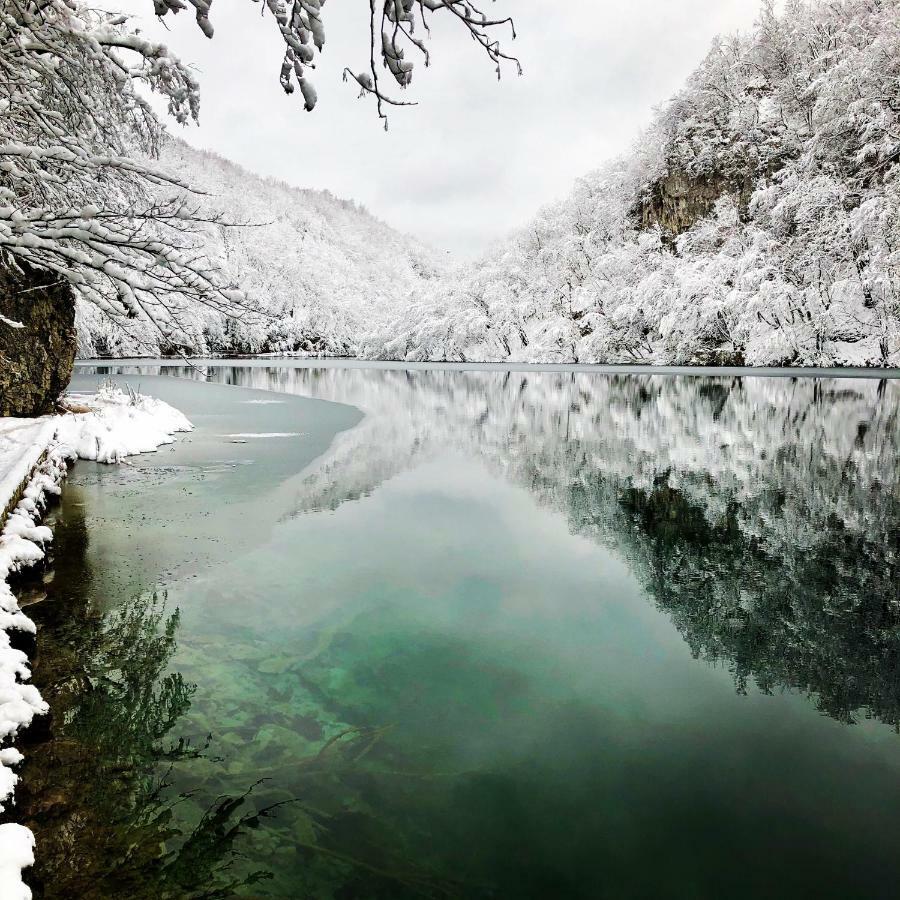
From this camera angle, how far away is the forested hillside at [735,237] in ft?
116

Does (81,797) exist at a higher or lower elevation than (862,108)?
lower

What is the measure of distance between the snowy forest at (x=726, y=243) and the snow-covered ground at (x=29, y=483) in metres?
2.27

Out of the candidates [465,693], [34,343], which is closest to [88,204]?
[465,693]

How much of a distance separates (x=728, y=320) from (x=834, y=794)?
134ft

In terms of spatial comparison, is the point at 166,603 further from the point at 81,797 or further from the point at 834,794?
the point at 834,794

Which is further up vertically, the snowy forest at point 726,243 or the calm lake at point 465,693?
the snowy forest at point 726,243

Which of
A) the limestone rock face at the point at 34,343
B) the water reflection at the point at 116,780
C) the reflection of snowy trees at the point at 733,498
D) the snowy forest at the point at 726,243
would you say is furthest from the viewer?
the snowy forest at the point at 726,243

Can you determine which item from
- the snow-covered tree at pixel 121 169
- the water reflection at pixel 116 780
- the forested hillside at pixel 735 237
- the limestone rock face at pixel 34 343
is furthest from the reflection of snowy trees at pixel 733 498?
the forested hillside at pixel 735 237

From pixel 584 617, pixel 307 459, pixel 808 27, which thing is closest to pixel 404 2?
pixel 584 617

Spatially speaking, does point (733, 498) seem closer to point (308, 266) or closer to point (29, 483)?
point (29, 483)

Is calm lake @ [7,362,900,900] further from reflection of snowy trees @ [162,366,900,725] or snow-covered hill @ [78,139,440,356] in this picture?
snow-covered hill @ [78,139,440,356]

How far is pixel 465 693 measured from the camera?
441 centimetres

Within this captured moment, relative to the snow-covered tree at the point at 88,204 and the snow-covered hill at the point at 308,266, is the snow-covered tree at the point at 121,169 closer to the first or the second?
the snow-covered tree at the point at 88,204

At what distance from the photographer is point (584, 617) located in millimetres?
5770
